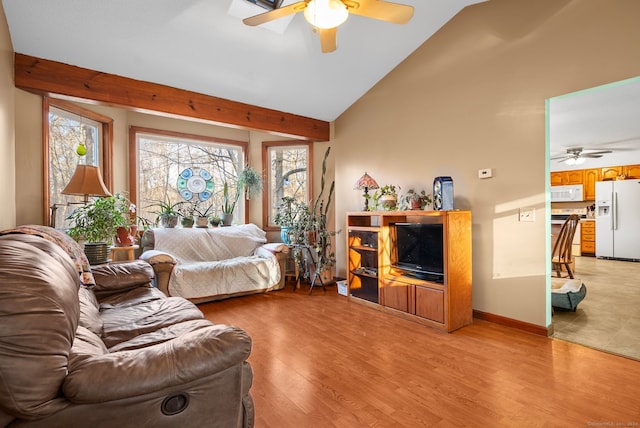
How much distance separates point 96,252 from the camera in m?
2.91

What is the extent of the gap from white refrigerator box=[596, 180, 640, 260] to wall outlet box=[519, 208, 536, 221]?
18.0 feet

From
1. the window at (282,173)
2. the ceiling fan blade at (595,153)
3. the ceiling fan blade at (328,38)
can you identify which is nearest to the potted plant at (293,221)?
the window at (282,173)

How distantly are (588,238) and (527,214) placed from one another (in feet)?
19.2

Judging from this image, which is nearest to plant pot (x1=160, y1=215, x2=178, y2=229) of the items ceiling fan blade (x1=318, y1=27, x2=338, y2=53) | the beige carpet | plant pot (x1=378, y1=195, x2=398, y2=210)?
plant pot (x1=378, y1=195, x2=398, y2=210)

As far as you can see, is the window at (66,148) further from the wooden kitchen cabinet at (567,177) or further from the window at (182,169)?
the wooden kitchen cabinet at (567,177)

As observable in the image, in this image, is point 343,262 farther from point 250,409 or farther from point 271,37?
point 250,409

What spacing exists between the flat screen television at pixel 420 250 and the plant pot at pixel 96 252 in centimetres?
294

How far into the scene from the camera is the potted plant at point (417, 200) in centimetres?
333

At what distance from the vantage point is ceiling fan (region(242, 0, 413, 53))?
6.20 ft

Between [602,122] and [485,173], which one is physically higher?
[602,122]

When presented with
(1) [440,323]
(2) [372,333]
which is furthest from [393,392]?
(1) [440,323]

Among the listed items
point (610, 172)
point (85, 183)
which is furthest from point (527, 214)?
point (610, 172)

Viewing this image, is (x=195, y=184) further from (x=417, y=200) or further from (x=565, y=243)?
(x=565, y=243)

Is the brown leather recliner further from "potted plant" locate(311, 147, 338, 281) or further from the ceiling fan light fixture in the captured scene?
"potted plant" locate(311, 147, 338, 281)
